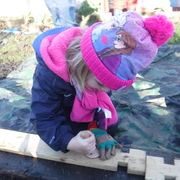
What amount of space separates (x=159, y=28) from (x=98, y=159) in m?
0.82

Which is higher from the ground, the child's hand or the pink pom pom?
the pink pom pom

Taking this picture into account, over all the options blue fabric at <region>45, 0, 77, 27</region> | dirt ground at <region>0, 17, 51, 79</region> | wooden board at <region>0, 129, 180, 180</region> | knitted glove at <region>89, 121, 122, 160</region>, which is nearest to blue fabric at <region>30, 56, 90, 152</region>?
wooden board at <region>0, 129, 180, 180</region>

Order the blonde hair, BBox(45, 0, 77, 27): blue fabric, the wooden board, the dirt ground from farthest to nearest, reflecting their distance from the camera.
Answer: BBox(45, 0, 77, 27): blue fabric
the dirt ground
the wooden board
the blonde hair

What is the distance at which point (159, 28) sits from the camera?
101 cm

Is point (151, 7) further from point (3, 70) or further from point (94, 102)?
point (94, 102)

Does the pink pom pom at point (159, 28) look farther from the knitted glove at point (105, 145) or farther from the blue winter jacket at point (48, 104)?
the knitted glove at point (105, 145)

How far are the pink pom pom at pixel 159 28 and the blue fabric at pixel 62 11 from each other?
14.6 ft

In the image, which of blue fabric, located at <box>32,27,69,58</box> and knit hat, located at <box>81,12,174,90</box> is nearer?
knit hat, located at <box>81,12,174,90</box>

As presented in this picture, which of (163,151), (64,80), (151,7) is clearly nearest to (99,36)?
(64,80)

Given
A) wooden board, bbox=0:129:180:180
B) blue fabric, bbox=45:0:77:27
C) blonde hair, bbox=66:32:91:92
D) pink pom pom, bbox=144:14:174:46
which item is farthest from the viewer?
blue fabric, bbox=45:0:77:27

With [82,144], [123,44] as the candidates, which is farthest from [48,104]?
[123,44]

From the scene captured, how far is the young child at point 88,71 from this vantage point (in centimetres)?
103

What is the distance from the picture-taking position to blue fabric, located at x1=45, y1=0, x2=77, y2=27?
5.11 meters

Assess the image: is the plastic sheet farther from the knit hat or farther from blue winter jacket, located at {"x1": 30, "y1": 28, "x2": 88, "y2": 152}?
the knit hat
